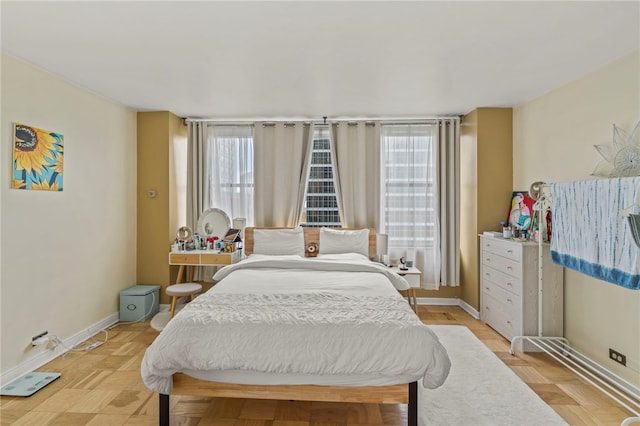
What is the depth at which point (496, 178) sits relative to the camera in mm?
4355

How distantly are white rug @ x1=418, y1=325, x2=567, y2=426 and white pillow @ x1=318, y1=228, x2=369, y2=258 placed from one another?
1.64 m

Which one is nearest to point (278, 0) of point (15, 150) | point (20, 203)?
point (15, 150)

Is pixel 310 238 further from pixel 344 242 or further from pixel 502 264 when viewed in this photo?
pixel 502 264

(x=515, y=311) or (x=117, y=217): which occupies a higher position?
(x=117, y=217)

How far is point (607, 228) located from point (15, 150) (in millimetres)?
4467

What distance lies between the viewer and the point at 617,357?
2793 mm

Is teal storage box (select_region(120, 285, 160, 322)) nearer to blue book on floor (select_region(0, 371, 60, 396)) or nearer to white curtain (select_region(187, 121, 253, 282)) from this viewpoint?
white curtain (select_region(187, 121, 253, 282))

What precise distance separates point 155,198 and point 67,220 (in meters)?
1.21

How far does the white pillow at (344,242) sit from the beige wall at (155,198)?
197cm

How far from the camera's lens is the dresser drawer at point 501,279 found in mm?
3484

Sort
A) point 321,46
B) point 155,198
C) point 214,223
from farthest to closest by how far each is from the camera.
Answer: point 214,223, point 155,198, point 321,46

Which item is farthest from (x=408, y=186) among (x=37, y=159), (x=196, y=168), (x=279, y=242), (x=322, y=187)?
(x=37, y=159)

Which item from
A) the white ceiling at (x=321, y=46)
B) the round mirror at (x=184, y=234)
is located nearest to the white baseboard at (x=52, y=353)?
the round mirror at (x=184, y=234)

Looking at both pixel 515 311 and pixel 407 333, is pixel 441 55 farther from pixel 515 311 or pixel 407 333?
pixel 515 311
